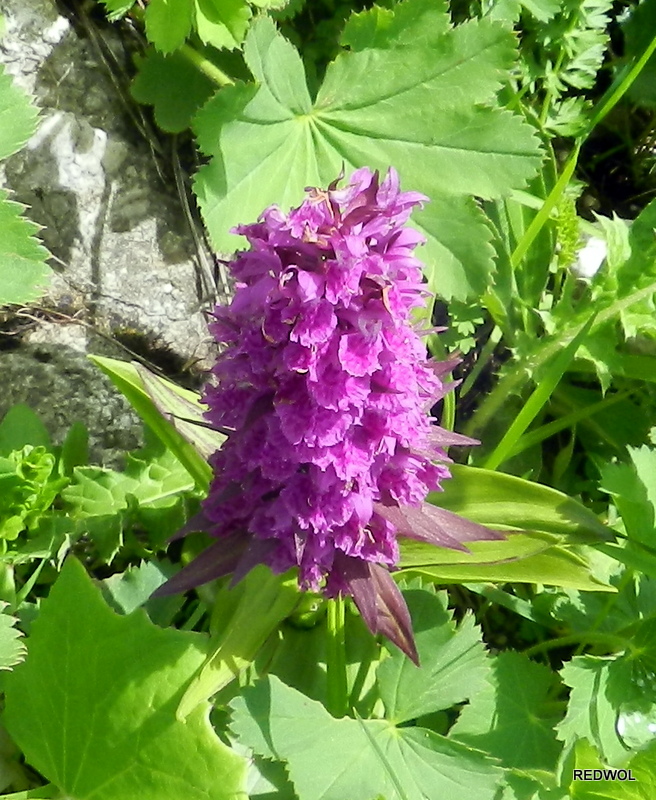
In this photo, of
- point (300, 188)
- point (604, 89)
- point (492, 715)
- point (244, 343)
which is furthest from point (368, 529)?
point (604, 89)

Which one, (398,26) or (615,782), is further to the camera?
(398,26)

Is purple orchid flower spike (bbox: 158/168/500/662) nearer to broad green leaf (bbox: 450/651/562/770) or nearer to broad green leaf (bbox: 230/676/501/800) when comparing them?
broad green leaf (bbox: 230/676/501/800)

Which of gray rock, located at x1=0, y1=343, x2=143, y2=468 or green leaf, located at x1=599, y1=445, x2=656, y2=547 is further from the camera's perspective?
gray rock, located at x1=0, y1=343, x2=143, y2=468

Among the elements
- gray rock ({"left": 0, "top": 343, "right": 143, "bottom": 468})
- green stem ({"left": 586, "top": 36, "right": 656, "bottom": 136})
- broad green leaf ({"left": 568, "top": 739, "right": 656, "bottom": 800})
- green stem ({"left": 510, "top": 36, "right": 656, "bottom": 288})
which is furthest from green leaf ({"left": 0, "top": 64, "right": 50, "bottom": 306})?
green stem ({"left": 586, "top": 36, "right": 656, "bottom": 136})

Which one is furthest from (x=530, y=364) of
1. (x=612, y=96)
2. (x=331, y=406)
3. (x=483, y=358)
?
(x=331, y=406)

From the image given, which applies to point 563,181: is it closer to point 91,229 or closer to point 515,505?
point 515,505

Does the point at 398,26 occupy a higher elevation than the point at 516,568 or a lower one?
higher

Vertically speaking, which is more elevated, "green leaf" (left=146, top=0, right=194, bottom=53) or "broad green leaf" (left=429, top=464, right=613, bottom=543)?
"green leaf" (left=146, top=0, right=194, bottom=53)
